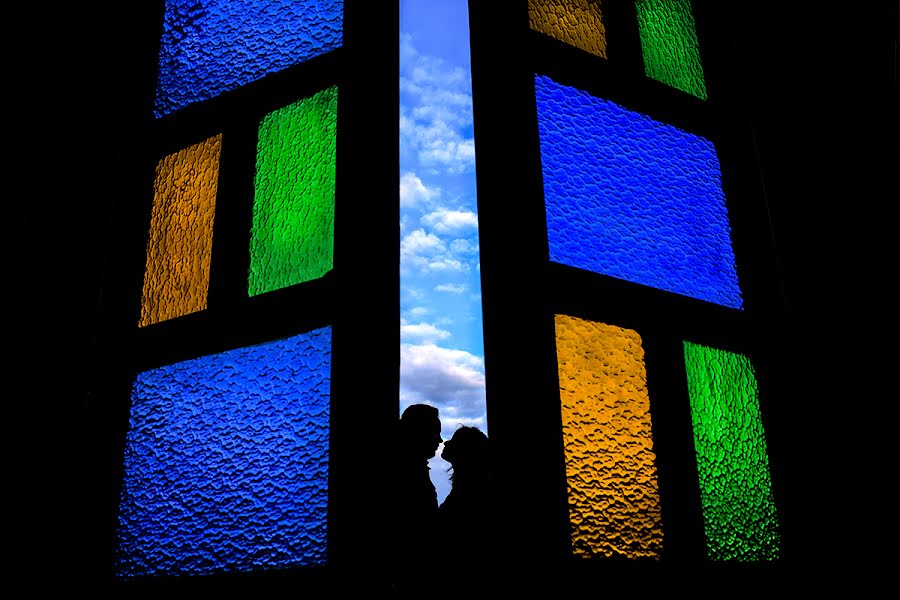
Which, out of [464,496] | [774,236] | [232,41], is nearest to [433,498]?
[464,496]

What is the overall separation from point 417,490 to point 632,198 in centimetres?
119

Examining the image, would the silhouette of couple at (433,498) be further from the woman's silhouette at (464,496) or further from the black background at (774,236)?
the black background at (774,236)

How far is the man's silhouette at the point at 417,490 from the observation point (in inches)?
72.0

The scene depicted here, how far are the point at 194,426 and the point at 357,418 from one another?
0.45 meters

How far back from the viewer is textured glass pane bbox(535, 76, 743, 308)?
1401mm

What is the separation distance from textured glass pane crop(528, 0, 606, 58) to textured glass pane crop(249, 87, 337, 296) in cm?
51

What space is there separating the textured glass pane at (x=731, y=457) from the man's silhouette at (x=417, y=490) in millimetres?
737

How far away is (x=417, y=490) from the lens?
85.0 inches

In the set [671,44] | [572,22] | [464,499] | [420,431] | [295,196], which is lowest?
[464,499]

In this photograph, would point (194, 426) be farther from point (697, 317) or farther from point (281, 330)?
point (697, 317)

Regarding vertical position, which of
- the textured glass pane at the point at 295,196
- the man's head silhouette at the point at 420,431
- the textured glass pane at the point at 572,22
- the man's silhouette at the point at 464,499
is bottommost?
the man's silhouette at the point at 464,499

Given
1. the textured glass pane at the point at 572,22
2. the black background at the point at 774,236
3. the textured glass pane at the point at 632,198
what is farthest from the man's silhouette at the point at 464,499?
the textured glass pane at the point at 572,22

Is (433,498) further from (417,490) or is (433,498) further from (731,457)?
(731,457)

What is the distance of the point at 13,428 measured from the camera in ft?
4.94
